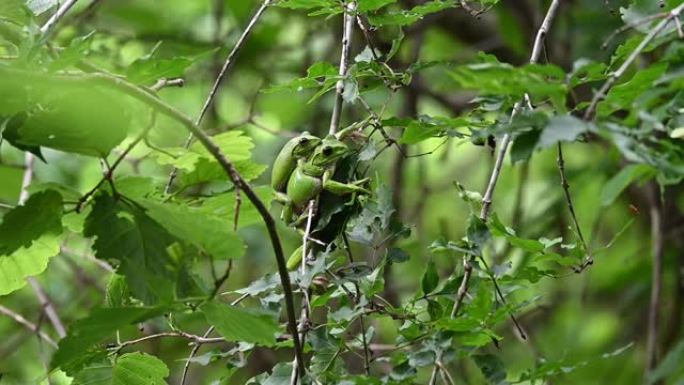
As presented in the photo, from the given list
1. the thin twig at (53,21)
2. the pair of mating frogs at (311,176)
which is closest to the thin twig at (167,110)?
the thin twig at (53,21)

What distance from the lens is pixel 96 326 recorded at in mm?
1117

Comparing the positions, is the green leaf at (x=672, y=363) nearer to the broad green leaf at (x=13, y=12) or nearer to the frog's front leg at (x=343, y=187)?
the frog's front leg at (x=343, y=187)

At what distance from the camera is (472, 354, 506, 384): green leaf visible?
1314 millimetres

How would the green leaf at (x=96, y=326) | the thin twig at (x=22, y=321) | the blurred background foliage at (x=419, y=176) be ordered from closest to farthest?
1. the green leaf at (x=96, y=326)
2. the thin twig at (x=22, y=321)
3. the blurred background foliage at (x=419, y=176)

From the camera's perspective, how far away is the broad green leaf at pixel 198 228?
1082mm

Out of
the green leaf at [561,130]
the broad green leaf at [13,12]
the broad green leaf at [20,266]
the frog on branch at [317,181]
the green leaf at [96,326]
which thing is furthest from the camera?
the frog on branch at [317,181]

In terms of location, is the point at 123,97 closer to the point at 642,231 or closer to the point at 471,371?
the point at 471,371

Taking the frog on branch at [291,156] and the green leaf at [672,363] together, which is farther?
the green leaf at [672,363]

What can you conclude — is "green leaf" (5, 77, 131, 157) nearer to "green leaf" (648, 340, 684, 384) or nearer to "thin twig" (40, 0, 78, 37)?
"thin twig" (40, 0, 78, 37)

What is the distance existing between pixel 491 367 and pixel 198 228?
0.43 meters

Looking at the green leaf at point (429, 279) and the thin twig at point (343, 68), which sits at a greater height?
the thin twig at point (343, 68)

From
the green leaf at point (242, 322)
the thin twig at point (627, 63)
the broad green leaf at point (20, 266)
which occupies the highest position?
the thin twig at point (627, 63)

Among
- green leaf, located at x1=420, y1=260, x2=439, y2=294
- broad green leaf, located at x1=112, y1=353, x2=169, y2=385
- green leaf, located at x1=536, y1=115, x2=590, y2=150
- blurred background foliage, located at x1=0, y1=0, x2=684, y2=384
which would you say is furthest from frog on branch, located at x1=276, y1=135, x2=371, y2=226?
blurred background foliage, located at x1=0, y1=0, x2=684, y2=384

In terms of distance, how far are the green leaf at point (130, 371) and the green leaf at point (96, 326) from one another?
0.88 feet
